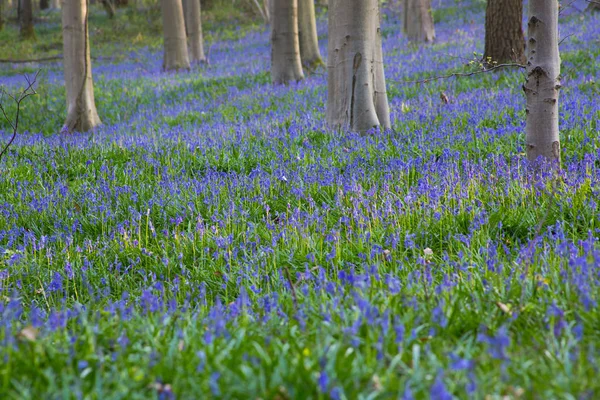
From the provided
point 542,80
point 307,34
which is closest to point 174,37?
point 307,34

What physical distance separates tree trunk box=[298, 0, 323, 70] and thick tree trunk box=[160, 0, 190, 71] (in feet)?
18.1

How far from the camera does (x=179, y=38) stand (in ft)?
63.8

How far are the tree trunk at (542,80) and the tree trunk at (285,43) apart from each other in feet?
29.9

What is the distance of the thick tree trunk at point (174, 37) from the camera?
63.0 ft

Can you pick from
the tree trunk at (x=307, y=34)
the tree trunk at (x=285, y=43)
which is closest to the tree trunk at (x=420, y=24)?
the tree trunk at (x=307, y=34)

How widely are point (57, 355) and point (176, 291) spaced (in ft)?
4.73

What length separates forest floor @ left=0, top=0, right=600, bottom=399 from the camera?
2.09 meters

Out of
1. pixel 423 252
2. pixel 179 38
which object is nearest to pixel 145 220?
pixel 423 252

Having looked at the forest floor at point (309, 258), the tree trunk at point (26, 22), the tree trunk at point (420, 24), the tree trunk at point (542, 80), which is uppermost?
the tree trunk at point (26, 22)

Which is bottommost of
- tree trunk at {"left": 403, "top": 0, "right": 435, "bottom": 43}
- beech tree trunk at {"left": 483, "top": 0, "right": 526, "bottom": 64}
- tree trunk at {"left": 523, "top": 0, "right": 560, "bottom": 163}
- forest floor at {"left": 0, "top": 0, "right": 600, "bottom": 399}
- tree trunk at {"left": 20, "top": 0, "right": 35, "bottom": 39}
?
forest floor at {"left": 0, "top": 0, "right": 600, "bottom": 399}

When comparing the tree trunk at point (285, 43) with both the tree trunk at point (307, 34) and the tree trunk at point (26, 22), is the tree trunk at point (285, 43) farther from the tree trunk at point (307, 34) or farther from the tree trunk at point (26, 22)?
the tree trunk at point (26, 22)

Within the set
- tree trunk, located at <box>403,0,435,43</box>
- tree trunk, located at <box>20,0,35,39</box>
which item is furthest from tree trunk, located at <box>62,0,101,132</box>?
tree trunk, located at <box>20,0,35,39</box>

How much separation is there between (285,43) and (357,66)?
650 centimetres

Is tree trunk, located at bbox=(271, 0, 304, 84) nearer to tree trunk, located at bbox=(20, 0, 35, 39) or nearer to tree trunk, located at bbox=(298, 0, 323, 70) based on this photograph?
tree trunk, located at bbox=(298, 0, 323, 70)
